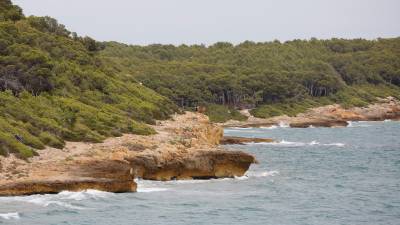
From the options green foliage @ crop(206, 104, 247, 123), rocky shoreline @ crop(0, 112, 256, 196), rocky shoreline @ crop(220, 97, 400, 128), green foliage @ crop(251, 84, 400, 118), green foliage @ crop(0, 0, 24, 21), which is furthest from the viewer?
green foliage @ crop(251, 84, 400, 118)

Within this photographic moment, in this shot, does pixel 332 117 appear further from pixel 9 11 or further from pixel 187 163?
pixel 187 163

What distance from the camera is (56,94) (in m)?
70.3

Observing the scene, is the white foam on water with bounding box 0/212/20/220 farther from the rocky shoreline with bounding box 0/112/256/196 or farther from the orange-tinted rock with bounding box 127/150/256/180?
the orange-tinted rock with bounding box 127/150/256/180

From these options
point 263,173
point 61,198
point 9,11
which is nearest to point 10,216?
point 61,198

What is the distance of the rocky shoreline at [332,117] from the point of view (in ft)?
453

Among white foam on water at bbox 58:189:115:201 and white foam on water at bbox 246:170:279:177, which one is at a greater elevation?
white foam on water at bbox 246:170:279:177

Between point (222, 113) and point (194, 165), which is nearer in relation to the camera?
point (194, 165)

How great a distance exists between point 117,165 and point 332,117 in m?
112

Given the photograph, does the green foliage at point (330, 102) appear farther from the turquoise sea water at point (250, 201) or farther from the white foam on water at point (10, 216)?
the white foam on water at point (10, 216)

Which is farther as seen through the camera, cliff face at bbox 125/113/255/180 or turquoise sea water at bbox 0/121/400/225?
cliff face at bbox 125/113/255/180

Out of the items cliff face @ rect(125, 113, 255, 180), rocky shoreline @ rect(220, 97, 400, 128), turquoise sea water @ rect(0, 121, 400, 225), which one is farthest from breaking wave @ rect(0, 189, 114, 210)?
rocky shoreline @ rect(220, 97, 400, 128)

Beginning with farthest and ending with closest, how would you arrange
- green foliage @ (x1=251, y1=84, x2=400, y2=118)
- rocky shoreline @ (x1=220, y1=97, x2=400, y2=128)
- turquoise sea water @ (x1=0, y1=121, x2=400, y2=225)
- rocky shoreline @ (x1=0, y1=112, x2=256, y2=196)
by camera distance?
green foliage @ (x1=251, y1=84, x2=400, y2=118)
rocky shoreline @ (x1=220, y1=97, x2=400, y2=128)
rocky shoreline @ (x1=0, y1=112, x2=256, y2=196)
turquoise sea water @ (x1=0, y1=121, x2=400, y2=225)

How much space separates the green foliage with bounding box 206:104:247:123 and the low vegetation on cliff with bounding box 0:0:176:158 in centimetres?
3867

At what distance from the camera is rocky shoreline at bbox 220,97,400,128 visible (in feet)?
453
